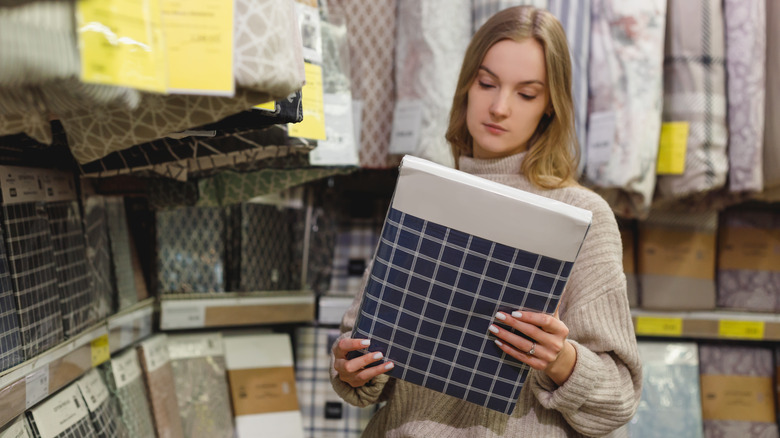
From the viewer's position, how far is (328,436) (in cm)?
216

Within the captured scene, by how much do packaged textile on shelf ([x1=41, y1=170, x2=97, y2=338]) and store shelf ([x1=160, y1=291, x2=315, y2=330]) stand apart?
417 millimetres

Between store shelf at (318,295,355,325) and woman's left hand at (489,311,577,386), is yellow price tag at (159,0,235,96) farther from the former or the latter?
store shelf at (318,295,355,325)

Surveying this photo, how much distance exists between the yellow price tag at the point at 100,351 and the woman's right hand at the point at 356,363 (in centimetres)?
60

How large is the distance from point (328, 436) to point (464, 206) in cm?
150

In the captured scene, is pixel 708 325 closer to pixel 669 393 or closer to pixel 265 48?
pixel 669 393

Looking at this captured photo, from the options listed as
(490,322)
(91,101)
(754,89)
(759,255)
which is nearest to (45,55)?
(91,101)

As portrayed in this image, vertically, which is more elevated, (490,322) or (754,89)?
(754,89)

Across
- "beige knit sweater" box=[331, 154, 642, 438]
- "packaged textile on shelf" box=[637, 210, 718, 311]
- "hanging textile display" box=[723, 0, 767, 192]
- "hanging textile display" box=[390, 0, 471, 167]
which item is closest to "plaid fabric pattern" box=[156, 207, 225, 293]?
"hanging textile display" box=[390, 0, 471, 167]

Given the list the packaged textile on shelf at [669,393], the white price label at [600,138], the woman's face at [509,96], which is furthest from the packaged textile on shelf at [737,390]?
the woman's face at [509,96]

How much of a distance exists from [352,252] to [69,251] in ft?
3.75

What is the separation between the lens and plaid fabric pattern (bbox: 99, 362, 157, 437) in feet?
4.93

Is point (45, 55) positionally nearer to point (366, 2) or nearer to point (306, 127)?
point (306, 127)

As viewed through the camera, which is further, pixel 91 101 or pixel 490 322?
pixel 490 322

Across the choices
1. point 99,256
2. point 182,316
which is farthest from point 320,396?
point 99,256
